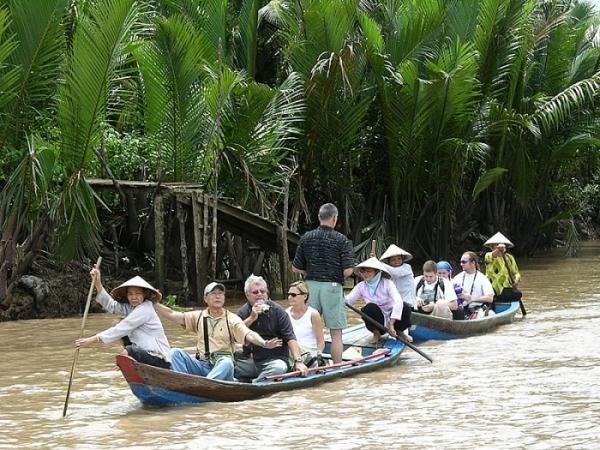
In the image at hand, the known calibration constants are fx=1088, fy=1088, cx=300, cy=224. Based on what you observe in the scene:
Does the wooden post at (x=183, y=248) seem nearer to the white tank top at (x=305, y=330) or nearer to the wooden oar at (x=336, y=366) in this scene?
the wooden oar at (x=336, y=366)

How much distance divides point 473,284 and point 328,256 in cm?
427

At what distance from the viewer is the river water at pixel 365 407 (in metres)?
7.75

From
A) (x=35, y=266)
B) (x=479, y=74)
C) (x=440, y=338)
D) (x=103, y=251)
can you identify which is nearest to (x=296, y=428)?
(x=440, y=338)

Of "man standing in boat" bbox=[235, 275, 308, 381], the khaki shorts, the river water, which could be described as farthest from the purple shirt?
"man standing in boat" bbox=[235, 275, 308, 381]

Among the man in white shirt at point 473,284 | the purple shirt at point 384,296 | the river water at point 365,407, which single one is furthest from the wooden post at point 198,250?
the purple shirt at point 384,296

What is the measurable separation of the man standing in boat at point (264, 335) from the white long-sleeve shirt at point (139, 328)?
89 cm

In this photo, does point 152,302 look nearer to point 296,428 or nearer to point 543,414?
point 296,428

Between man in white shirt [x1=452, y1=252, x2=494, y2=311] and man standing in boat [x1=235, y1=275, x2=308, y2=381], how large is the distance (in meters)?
4.94

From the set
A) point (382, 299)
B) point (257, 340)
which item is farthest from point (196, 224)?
point (257, 340)

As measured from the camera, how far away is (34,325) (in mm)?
14844

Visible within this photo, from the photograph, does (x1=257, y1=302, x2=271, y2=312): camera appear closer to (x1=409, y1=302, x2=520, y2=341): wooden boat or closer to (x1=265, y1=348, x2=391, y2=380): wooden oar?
(x1=265, y1=348, x2=391, y2=380): wooden oar

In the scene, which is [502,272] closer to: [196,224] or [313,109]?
[196,224]

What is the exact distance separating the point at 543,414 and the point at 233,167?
1059 centimetres

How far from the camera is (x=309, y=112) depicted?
810 inches
